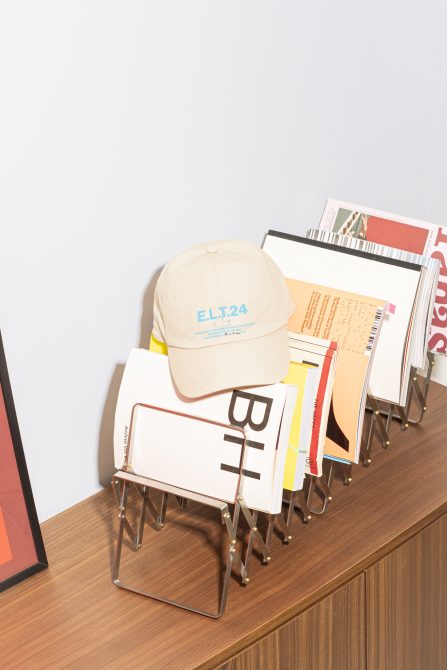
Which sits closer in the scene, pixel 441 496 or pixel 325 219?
pixel 441 496

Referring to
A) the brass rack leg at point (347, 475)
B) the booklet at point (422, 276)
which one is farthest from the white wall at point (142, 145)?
the brass rack leg at point (347, 475)

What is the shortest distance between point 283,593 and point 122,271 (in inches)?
19.9

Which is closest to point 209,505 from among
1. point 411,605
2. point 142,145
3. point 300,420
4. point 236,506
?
point 236,506

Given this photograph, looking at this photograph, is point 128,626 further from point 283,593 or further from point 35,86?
point 35,86

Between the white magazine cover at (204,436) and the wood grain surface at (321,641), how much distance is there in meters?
0.16

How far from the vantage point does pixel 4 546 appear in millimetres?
1221

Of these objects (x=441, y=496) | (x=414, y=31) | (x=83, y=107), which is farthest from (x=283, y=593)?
(x=414, y=31)

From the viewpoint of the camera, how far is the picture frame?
47.3 inches

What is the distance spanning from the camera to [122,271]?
134 centimetres

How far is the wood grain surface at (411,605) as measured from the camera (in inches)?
53.0

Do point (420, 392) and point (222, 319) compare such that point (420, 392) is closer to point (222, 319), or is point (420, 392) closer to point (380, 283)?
point (380, 283)

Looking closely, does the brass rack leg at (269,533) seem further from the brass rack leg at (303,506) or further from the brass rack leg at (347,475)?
the brass rack leg at (347,475)

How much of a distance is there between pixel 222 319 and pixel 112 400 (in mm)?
287

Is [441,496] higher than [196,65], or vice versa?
[196,65]
